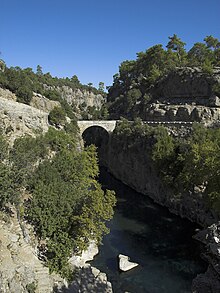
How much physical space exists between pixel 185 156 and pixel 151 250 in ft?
35.0

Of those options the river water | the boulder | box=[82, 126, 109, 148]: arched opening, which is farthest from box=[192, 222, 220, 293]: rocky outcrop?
box=[82, 126, 109, 148]: arched opening

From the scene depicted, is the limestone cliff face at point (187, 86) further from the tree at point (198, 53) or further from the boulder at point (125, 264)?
the boulder at point (125, 264)

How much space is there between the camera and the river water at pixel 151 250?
1698 centimetres

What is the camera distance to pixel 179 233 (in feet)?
77.9

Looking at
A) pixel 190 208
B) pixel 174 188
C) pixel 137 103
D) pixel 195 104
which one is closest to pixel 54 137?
pixel 174 188

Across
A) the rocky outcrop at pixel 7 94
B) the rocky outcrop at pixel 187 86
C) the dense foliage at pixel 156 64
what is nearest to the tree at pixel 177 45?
the dense foliage at pixel 156 64

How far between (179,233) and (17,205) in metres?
14.1

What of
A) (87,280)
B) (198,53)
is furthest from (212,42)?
(87,280)

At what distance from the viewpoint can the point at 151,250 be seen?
69.0ft

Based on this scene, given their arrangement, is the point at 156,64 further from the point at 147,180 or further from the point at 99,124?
the point at 147,180

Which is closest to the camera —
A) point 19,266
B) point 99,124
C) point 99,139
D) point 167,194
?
point 19,266

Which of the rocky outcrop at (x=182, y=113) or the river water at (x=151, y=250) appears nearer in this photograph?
the river water at (x=151, y=250)

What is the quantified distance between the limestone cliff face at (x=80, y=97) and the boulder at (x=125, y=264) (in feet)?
197

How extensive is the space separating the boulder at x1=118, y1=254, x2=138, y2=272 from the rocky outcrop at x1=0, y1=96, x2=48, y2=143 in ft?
50.6
